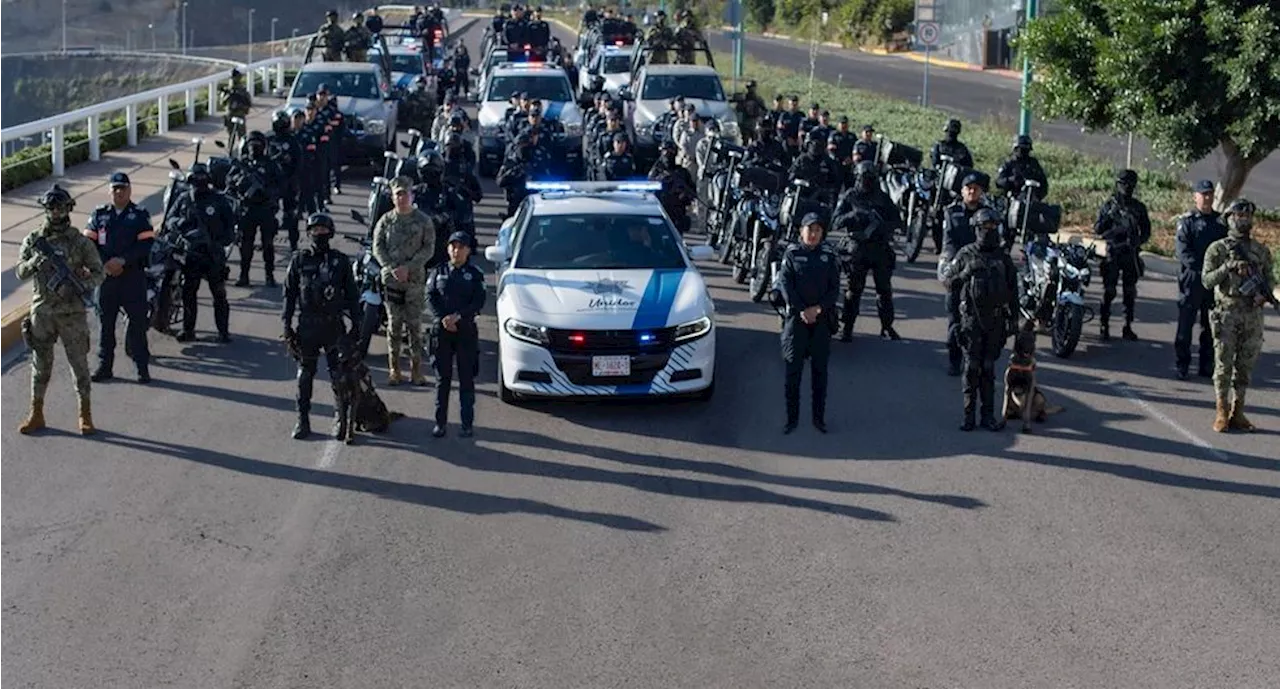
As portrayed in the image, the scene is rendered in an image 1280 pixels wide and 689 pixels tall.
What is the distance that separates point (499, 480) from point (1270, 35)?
1301cm

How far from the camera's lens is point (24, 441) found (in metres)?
12.9

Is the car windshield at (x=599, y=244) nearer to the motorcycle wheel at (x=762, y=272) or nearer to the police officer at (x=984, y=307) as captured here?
the police officer at (x=984, y=307)

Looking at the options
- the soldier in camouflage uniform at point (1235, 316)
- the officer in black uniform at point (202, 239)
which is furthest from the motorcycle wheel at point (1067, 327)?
the officer in black uniform at point (202, 239)

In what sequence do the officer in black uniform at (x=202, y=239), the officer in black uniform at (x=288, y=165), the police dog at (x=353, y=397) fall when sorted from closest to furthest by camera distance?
the police dog at (x=353, y=397) < the officer in black uniform at (x=202, y=239) < the officer in black uniform at (x=288, y=165)

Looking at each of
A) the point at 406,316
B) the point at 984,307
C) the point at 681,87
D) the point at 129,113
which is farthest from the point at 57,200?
the point at 129,113

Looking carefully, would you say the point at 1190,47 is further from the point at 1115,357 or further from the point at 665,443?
the point at 665,443

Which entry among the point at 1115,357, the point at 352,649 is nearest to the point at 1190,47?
the point at 1115,357

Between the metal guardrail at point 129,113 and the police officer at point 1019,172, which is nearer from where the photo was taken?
the police officer at point 1019,172

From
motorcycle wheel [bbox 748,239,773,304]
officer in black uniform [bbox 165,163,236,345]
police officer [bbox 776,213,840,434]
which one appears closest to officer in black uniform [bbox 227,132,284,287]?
officer in black uniform [bbox 165,163,236,345]

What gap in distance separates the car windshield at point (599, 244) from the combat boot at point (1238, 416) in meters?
4.54

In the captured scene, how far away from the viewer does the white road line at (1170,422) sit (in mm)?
13047

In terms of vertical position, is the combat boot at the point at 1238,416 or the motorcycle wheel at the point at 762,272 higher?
the motorcycle wheel at the point at 762,272

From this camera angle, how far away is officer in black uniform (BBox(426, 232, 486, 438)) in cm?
1310

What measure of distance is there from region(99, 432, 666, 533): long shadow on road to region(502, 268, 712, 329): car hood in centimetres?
244
